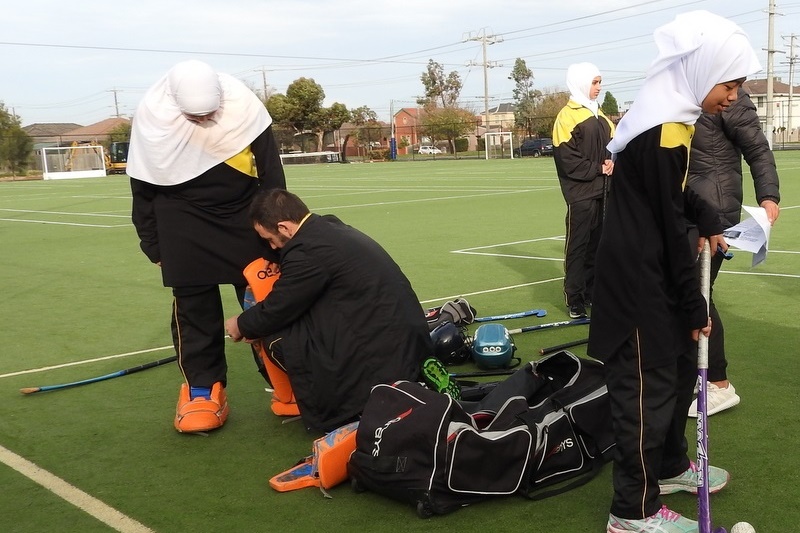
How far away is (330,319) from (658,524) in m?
1.95

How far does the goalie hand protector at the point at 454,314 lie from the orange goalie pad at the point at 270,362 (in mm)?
1720

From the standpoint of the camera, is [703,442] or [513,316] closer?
[703,442]

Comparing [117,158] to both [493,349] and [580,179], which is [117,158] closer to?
[580,179]

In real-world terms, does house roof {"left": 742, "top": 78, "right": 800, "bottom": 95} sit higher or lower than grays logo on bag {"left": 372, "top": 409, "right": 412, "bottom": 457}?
higher

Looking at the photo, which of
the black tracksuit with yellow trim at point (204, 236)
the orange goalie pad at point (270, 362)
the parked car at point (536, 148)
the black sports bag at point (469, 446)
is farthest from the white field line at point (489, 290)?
the parked car at point (536, 148)

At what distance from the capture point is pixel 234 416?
17.3 feet

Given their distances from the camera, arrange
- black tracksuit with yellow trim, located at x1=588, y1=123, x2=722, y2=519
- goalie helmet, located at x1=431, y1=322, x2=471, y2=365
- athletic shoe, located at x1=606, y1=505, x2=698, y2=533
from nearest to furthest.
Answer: black tracksuit with yellow trim, located at x1=588, y1=123, x2=722, y2=519
athletic shoe, located at x1=606, y1=505, x2=698, y2=533
goalie helmet, located at x1=431, y1=322, x2=471, y2=365

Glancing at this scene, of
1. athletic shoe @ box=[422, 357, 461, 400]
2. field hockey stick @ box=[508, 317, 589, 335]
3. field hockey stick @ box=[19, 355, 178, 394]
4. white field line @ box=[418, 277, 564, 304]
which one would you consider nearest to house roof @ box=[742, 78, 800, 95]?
white field line @ box=[418, 277, 564, 304]

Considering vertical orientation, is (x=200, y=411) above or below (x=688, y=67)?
below

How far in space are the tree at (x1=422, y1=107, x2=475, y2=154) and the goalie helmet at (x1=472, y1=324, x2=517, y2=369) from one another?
6735cm

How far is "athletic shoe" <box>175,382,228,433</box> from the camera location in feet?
16.0

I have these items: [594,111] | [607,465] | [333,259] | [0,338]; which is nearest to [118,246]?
[0,338]

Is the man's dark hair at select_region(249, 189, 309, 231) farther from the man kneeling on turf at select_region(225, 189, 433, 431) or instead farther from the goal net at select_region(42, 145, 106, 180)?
the goal net at select_region(42, 145, 106, 180)

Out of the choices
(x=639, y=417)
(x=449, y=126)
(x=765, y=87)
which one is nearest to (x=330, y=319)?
(x=639, y=417)
